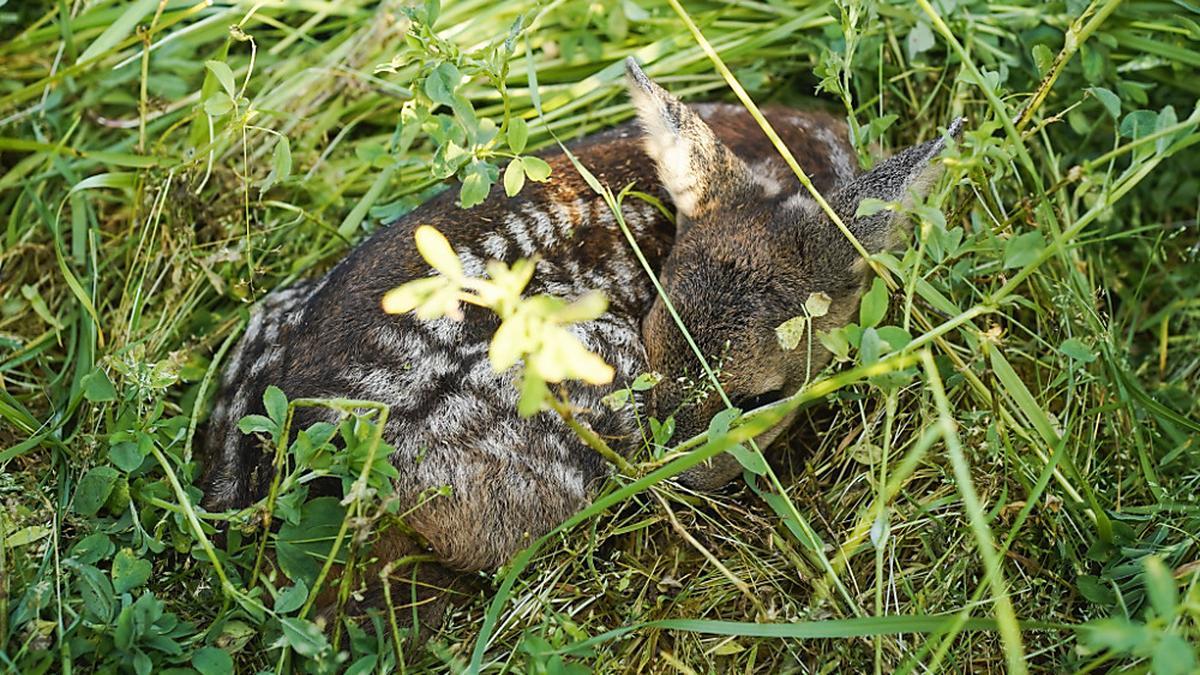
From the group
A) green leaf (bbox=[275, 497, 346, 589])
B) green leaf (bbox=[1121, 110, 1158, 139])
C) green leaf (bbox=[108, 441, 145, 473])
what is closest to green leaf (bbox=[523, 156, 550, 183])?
green leaf (bbox=[275, 497, 346, 589])

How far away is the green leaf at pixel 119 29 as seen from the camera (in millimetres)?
3598

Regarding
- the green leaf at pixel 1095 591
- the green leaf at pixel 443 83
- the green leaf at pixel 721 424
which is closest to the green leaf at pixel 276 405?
the green leaf at pixel 443 83

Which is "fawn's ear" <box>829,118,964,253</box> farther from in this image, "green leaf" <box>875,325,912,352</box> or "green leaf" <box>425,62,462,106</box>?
"green leaf" <box>425,62,462,106</box>

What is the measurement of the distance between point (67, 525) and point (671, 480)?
166 cm

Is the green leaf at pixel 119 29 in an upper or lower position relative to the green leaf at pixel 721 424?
upper

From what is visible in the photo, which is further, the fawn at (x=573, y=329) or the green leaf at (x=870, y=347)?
the fawn at (x=573, y=329)

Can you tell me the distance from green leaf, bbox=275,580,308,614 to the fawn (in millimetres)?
288

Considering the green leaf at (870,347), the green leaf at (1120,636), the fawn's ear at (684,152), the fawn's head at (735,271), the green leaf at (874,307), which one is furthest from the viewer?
the fawn's ear at (684,152)

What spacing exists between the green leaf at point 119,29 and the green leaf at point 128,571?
182 cm

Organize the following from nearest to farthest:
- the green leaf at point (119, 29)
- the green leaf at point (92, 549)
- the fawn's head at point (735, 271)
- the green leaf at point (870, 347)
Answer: the green leaf at point (870, 347) < the green leaf at point (92, 549) < the fawn's head at point (735, 271) < the green leaf at point (119, 29)

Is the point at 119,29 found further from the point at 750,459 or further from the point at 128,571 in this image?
the point at 750,459

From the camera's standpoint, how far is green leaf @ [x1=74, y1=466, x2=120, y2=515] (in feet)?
9.20

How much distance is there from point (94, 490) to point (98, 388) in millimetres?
266

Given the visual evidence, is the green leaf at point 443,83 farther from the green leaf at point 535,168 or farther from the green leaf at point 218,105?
the green leaf at point 218,105
